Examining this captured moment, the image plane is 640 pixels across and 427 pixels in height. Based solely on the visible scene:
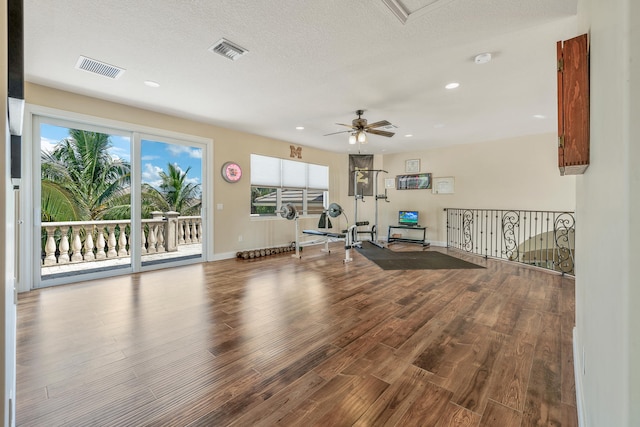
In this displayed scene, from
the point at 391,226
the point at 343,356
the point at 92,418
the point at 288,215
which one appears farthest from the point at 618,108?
the point at 391,226

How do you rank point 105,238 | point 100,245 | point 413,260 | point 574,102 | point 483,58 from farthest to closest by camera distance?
point 413,260
point 105,238
point 100,245
point 483,58
point 574,102

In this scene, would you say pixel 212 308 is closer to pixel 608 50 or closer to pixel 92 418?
pixel 92 418

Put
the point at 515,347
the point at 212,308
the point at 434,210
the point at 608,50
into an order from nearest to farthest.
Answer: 1. the point at 608,50
2. the point at 515,347
3. the point at 212,308
4. the point at 434,210

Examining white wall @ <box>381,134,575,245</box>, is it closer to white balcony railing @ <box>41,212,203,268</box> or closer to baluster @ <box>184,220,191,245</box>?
baluster @ <box>184,220,191,245</box>

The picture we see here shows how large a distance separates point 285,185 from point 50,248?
4.49m

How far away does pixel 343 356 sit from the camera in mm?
2057

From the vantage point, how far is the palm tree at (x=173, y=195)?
4.80 metres

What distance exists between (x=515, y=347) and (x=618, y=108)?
2.20m

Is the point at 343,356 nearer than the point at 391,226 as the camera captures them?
Yes

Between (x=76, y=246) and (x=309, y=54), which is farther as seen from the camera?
(x=76, y=246)

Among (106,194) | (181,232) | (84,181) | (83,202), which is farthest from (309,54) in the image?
(181,232)

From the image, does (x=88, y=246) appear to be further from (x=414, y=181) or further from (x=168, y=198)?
(x=414, y=181)

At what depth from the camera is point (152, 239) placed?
5.32m

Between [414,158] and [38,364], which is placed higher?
[414,158]
